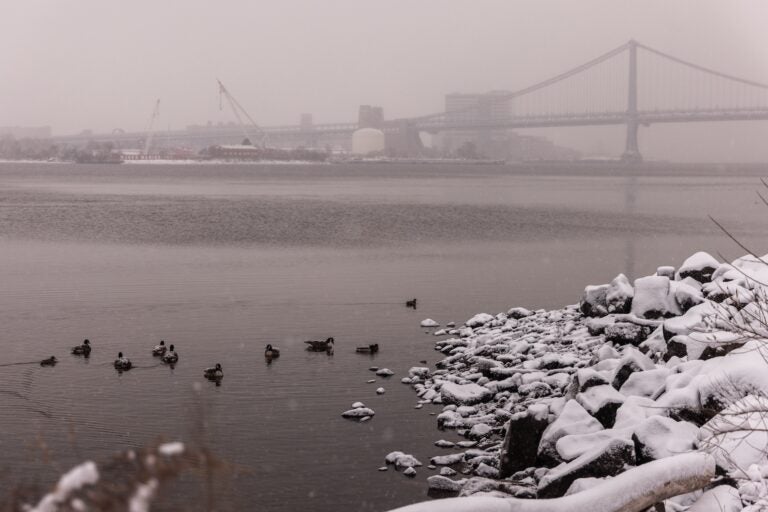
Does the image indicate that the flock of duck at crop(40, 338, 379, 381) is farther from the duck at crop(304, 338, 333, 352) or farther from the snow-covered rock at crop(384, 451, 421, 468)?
the snow-covered rock at crop(384, 451, 421, 468)

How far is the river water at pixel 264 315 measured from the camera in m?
9.04

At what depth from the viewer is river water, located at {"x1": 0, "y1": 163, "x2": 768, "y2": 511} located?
29.7 feet

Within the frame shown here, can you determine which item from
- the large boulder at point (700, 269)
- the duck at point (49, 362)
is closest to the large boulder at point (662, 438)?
the large boulder at point (700, 269)

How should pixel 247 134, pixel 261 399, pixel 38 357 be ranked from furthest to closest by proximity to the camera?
pixel 247 134, pixel 38 357, pixel 261 399

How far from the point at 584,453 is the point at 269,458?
3.63m

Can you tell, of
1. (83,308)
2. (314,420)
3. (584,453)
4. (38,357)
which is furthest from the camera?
(83,308)

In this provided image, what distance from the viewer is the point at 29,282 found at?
2209 cm

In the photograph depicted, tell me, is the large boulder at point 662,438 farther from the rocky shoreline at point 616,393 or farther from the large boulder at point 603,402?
the large boulder at point 603,402

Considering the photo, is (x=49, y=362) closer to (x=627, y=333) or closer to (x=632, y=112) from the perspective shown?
(x=627, y=333)

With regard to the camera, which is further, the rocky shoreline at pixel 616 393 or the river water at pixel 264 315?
the river water at pixel 264 315

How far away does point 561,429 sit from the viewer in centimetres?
845

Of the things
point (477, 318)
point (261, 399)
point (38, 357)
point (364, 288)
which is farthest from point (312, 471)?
point (364, 288)

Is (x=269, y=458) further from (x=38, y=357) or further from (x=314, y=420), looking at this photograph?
(x=38, y=357)

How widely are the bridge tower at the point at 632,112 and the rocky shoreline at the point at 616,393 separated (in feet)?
376
